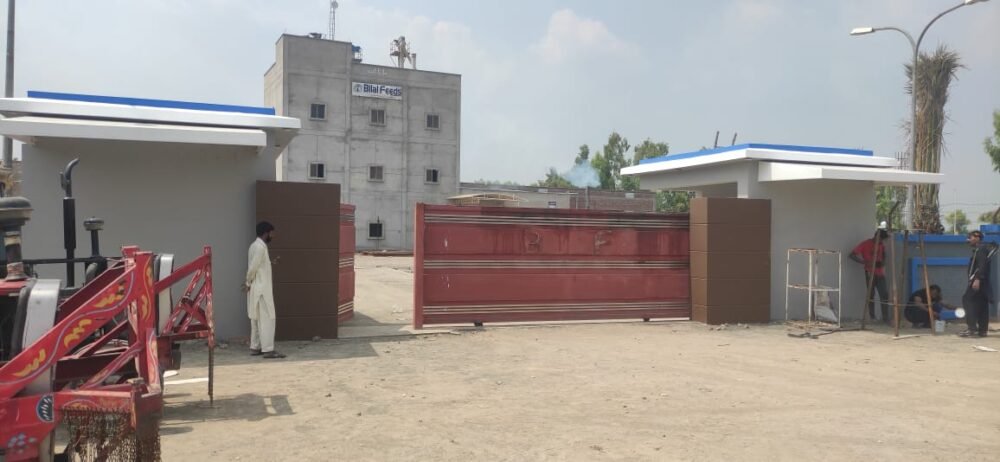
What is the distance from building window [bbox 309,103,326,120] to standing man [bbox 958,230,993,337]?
1477 inches

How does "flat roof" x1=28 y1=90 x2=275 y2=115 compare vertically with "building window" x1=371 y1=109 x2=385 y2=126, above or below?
below

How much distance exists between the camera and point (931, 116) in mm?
20984

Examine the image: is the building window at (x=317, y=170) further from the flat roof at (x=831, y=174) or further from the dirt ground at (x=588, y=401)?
the flat roof at (x=831, y=174)

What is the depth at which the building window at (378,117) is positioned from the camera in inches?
1754

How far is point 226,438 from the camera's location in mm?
5453

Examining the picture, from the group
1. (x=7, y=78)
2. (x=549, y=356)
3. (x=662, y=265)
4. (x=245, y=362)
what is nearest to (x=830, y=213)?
(x=662, y=265)

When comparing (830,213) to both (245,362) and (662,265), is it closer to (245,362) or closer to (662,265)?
(662,265)

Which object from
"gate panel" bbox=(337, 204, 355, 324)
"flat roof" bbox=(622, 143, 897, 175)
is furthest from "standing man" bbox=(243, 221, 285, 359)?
"flat roof" bbox=(622, 143, 897, 175)

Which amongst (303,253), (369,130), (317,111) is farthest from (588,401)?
(369,130)

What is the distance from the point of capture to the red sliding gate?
1133 centimetres

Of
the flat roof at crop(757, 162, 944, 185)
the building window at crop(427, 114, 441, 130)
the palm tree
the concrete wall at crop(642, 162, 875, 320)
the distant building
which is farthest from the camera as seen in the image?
the building window at crop(427, 114, 441, 130)

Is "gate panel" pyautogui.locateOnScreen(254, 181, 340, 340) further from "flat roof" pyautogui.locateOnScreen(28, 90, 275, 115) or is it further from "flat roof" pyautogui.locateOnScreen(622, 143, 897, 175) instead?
"flat roof" pyautogui.locateOnScreen(622, 143, 897, 175)

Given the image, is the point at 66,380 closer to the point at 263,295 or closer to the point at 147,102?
the point at 263,295

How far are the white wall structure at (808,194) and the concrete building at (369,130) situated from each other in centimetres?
3244
